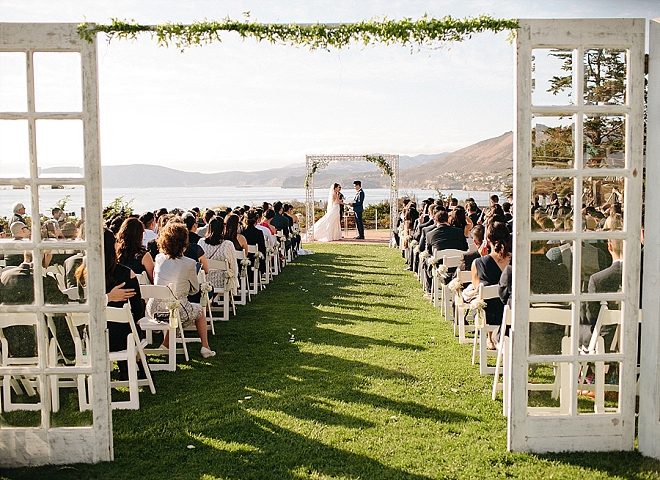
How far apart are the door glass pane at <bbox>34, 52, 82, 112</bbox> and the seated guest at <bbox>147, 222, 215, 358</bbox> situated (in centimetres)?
291

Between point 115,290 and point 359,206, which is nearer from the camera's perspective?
point 115,290

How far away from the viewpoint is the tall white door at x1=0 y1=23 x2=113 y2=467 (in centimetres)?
428

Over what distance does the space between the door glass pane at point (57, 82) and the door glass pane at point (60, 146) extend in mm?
103

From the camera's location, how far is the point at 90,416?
4.50 metres

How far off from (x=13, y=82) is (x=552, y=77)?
3.56 metres

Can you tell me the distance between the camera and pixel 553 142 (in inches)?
173

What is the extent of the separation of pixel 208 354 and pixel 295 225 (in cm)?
1071

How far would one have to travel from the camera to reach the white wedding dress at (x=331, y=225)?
22.3 m

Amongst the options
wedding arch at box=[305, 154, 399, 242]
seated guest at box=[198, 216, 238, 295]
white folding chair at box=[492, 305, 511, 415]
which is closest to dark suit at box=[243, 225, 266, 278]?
seated guest at box=[198, 216, 238, 295]

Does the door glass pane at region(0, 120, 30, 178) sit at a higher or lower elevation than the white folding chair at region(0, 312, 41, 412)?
higher

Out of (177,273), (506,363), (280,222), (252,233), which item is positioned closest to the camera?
(506,363)

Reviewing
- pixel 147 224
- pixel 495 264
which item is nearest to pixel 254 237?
pixel 147 224

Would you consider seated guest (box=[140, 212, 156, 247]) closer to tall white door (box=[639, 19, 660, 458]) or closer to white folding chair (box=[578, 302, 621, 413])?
A: white folding chair (box=[578, 302, 621, 413])

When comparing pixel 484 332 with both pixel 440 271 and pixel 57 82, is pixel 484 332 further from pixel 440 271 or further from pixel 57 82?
pixel 57 82
